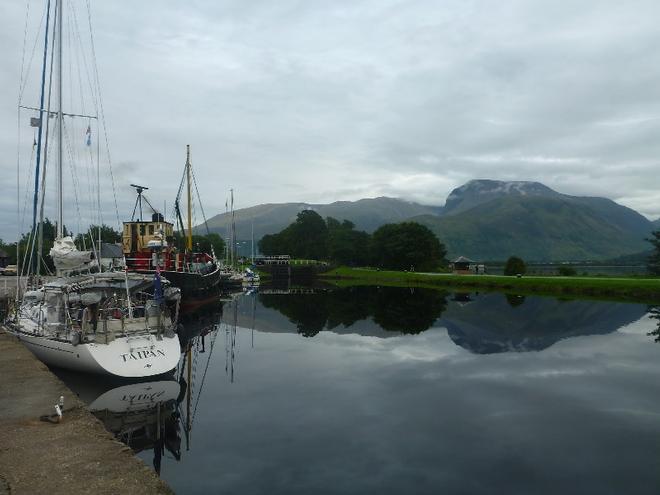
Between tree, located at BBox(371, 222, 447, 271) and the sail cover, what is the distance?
114 metres

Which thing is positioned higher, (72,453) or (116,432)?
(72,453)

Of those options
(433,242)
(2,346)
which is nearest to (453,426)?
(2,346)

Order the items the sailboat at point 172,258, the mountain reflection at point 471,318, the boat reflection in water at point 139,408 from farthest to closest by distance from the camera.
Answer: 1. the sailboat at point 172,258
2. the mountain reflection at point 471,318
3. the boat reflection in water at point 139,408

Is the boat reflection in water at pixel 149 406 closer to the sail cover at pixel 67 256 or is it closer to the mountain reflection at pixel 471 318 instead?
the sail cover at pixel 67 256

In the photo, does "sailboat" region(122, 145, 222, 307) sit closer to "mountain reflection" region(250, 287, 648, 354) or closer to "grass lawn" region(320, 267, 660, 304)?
"mountain reflection" region(250, 287, 648, 354)

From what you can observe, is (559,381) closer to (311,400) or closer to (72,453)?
(311,400)

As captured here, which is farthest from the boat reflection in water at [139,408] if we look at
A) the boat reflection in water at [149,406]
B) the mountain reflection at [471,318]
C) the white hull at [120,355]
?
the mountain reflection at [471,318]

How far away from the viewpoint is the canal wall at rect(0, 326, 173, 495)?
1048 cm

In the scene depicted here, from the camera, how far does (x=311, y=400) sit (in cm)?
2184

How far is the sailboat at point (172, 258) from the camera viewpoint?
187 ft

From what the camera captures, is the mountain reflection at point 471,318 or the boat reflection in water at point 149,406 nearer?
the boat reflection in water at point 149,406

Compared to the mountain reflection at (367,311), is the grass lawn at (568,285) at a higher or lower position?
higher

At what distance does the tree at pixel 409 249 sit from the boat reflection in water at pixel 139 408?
4597 inches

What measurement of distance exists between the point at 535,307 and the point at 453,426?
43.2 m
